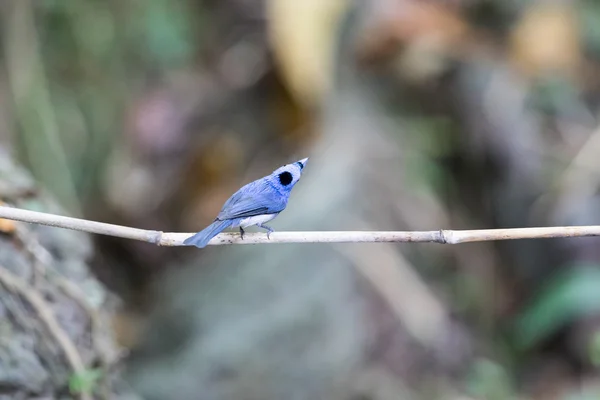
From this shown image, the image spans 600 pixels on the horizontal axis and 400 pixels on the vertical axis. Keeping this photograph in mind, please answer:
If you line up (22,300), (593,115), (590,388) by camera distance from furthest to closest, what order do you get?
(593,115) < (590,388) < (22,300)

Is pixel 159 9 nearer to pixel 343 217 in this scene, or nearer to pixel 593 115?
pixel 343 217

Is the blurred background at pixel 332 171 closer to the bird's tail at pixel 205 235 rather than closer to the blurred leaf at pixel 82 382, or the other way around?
the blurred leaf at pixel 82 382

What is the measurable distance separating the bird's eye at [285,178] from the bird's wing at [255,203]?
0.8 inches

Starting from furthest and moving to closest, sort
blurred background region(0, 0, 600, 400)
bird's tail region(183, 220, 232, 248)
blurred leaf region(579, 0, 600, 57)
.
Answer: blurred leaf region(579, 0, 600, 57) < blurred background region(0, 0, 600, 400) < bird's tail region(183, 220, 232, 248)

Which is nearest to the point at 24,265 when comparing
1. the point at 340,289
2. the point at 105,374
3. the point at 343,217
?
the point at 105,374

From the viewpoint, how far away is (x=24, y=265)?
5.57ft

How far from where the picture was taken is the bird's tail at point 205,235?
1104 millimetres

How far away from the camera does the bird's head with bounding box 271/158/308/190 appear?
1186 mm

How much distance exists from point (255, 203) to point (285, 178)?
65mm

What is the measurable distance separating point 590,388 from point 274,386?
1.40 meters

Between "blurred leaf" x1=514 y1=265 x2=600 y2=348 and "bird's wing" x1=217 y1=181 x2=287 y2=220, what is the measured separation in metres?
2.42

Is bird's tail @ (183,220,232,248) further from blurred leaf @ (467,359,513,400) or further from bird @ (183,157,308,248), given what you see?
blurred leaf @ (467,359,513,400)

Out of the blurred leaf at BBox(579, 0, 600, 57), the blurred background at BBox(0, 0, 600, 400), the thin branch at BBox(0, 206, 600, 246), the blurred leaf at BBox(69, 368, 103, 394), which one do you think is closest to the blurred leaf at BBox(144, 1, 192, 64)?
the blurred background at BBox(0, 0, 600, 400)

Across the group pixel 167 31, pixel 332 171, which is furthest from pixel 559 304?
pixel 167 31
